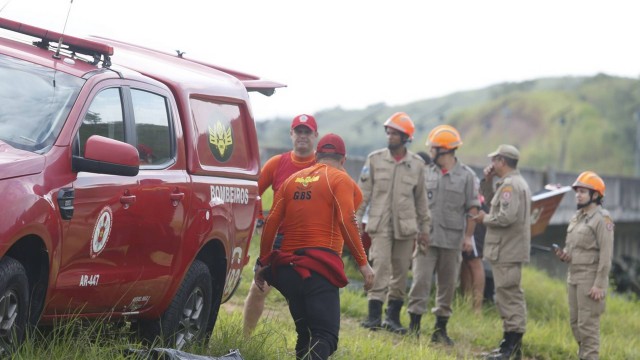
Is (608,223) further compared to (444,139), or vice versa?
(444,139)

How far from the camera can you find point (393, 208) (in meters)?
12.0

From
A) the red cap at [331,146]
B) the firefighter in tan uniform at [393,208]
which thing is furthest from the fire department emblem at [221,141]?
the firefighter in tan uniform at [393,208]

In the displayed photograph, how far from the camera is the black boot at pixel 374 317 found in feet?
39.7

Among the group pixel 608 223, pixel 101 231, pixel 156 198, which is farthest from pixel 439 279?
pixel 101 231

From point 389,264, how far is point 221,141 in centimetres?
390

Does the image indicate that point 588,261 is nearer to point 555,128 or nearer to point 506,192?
point 506,192

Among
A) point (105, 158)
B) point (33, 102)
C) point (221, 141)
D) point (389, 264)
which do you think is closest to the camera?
point (105, 158)

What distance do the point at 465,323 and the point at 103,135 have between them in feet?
24.2

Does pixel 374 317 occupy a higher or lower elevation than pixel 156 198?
lower

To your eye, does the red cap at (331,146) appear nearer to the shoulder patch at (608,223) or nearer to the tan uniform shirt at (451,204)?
the tan uniform shirt at (451,204)

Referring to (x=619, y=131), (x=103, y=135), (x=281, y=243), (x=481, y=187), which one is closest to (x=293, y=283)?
(x=281, y=243)

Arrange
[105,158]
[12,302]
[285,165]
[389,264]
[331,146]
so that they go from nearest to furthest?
[12,302]
[105,158]
[331,146]
[285,165]
[389,264]

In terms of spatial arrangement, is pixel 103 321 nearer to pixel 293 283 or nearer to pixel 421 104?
pixel 293 283

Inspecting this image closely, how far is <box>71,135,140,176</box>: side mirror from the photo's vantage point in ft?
20.5
